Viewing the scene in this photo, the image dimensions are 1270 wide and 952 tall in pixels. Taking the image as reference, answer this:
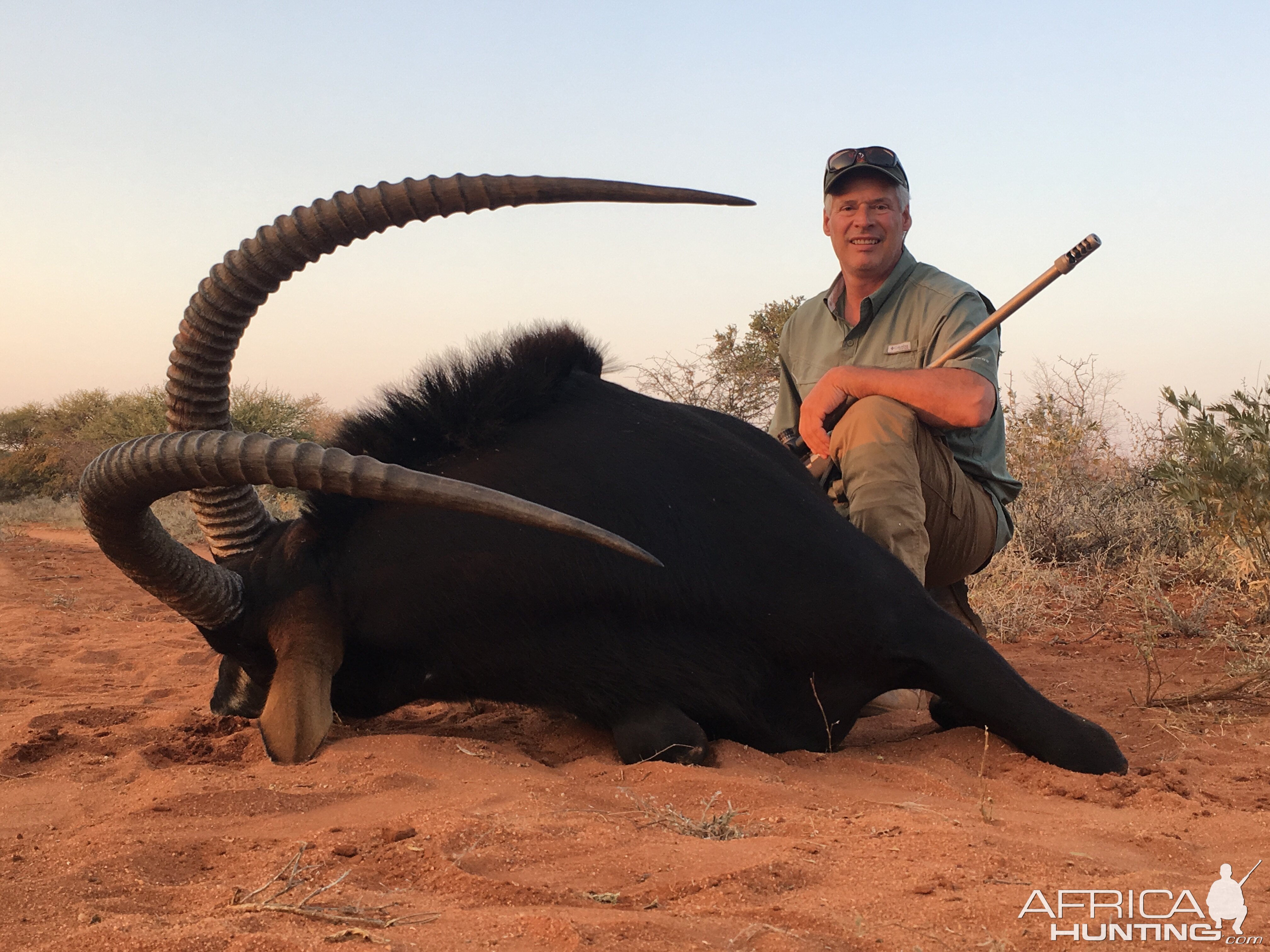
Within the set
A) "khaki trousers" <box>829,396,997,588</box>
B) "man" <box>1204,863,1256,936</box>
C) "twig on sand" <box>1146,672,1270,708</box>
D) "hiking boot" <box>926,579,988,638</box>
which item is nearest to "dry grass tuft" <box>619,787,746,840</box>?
"man" <box>1204,863,1256,936</box>

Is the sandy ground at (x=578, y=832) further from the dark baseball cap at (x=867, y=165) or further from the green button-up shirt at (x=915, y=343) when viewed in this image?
the dark baseball cap at (x=867, y=165)

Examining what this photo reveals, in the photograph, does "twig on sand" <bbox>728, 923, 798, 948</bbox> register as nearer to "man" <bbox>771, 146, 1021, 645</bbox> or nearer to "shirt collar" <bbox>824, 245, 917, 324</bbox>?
"man" <bbox>771, 146, 1021, 645</bbox>

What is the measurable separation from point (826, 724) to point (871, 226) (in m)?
2.36

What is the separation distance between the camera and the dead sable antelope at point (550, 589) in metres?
2.86

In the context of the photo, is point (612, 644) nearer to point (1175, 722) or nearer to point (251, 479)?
point (251, 479)

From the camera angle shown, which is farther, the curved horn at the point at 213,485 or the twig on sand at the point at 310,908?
the curved horn at the point at 213,485

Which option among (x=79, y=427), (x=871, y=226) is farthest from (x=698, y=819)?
(x=79, y=427)

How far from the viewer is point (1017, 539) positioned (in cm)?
781

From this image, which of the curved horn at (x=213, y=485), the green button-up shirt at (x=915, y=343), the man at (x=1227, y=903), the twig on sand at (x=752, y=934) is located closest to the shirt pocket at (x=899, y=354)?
the green button-up shirt at (x=915, y=343)

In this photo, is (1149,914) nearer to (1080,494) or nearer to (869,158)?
(869,158)

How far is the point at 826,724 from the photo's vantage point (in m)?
3.08

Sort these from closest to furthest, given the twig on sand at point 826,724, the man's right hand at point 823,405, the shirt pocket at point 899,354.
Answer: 1. the twig on sand at point 826,724
2. the man's right hand at point 823,405
3. the shirt pocket at point 899,354

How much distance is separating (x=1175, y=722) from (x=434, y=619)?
246 cm

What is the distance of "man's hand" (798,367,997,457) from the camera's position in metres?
3.89
